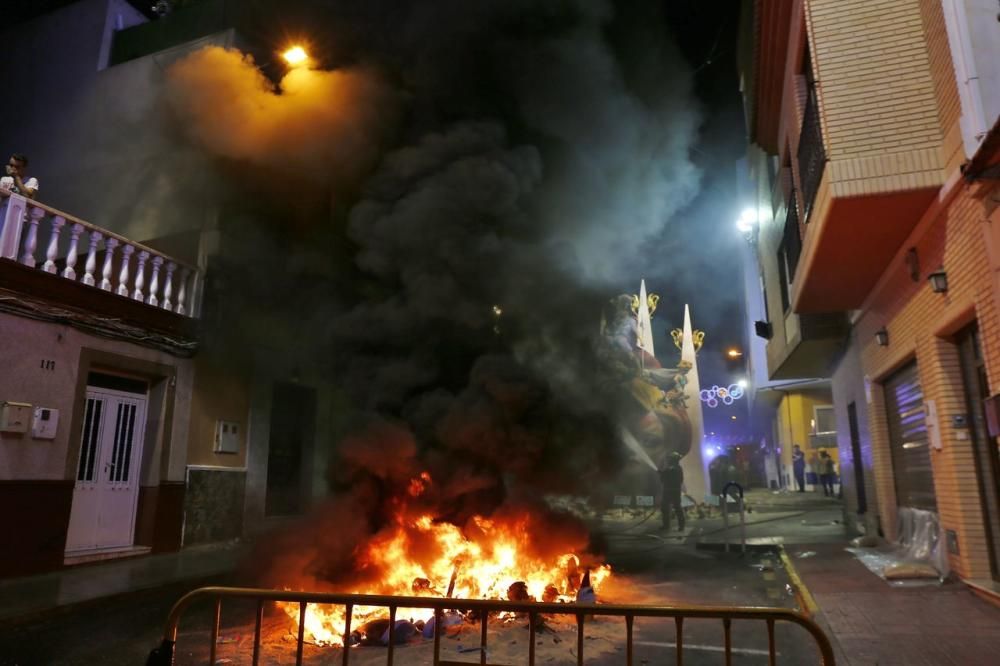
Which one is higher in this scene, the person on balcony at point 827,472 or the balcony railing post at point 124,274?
the balcony railing post at point 124,274

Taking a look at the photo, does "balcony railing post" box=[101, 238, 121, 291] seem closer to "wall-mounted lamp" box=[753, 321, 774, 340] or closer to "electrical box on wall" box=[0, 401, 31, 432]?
"electrical box on wall" box=[0, 401, 31, 432]

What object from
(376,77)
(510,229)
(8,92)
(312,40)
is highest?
(8,92)

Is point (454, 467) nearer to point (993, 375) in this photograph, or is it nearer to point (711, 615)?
point (711, 615)

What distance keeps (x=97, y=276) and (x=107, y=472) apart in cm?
329

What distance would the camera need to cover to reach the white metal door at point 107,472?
9.08 m

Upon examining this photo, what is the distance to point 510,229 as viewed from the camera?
9.02m

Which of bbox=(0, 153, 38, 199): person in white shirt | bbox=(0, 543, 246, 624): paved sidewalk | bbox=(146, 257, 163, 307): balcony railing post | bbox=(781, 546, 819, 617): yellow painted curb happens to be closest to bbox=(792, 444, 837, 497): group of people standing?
bbox=(781, 546, 819, 617): yellow painted curb

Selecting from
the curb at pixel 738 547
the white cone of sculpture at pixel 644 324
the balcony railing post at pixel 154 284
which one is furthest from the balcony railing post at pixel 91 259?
the white cone of sculpture at pixel 644 324

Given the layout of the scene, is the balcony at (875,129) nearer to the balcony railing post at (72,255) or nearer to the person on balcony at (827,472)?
the balcony railing post at (72,255)

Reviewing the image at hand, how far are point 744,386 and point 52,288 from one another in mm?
40044

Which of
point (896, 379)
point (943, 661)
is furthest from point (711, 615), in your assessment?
point (896, 379)

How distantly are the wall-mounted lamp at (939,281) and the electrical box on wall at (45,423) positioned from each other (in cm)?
1078

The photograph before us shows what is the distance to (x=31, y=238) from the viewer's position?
8.35 meters

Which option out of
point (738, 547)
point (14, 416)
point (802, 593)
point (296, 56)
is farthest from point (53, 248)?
point (738, 547)
